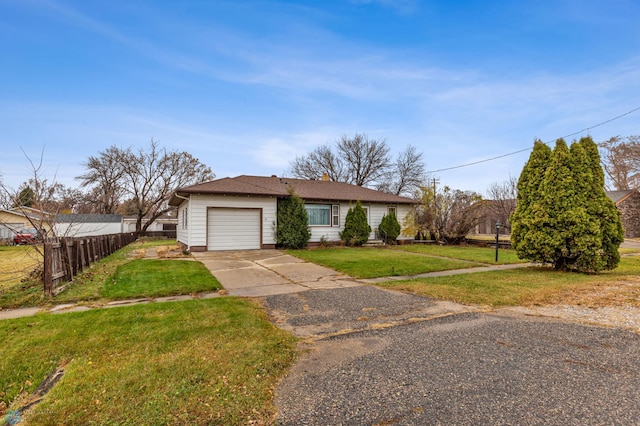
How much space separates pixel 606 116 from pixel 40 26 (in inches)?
886

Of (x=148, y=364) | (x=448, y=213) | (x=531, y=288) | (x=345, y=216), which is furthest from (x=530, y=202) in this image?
(x=148, y=364)

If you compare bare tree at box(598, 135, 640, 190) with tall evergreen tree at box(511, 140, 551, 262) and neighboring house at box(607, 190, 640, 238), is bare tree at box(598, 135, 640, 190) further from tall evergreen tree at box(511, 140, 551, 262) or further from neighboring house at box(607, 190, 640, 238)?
tall evergreen tree at box(511, 140, 551, 262)

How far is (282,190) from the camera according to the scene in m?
15.2

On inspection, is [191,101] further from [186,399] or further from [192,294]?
[186,399]

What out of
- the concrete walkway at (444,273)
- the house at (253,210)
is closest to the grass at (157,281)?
the concrete walkway at (444,273)

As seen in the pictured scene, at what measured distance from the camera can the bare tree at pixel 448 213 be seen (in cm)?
1639

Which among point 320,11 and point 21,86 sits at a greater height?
point 320,11

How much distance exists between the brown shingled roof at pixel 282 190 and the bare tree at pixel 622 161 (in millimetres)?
26163

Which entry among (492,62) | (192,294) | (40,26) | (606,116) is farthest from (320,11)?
(606,116)

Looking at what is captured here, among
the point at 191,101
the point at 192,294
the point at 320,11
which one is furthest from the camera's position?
the point at 191,101

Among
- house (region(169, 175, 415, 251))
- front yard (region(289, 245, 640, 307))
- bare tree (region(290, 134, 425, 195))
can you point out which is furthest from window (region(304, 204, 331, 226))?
bare tree (region(290, 134, 425, 195))

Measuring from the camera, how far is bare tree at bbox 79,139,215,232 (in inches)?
1133

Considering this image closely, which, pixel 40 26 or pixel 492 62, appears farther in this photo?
pixel 492 62

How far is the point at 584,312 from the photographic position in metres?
4.40
